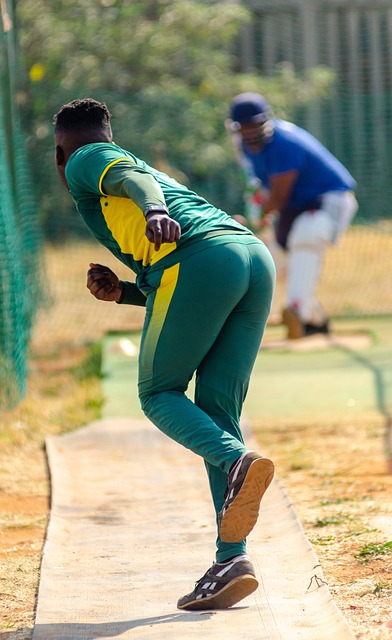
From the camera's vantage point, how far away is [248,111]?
887cm

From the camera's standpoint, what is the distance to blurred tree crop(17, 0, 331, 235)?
1382cm

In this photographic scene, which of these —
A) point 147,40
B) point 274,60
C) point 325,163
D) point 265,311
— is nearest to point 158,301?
point 265,311

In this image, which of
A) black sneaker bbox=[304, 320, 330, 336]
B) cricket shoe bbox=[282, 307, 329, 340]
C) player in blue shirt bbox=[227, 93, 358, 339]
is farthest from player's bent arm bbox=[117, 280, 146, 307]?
black sneaker bbox=[304, 320, 330, 336]

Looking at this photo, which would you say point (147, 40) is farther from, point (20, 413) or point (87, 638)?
point (87, 638)

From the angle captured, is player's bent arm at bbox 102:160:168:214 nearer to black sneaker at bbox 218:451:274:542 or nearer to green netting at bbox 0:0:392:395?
black sneaker at bbox 218:451:274:542

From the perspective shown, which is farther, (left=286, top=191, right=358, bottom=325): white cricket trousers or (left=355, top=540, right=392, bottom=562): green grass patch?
(left=286, top=191, right=358, bottom=325): white cricket trousers

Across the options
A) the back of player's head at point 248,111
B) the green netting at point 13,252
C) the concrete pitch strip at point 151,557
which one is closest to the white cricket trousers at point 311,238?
the back of player's head at point 248,111

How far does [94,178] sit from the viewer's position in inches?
142

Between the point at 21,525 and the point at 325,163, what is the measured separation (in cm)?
527

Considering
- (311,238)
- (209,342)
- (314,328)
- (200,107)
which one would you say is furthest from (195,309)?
(200,107)

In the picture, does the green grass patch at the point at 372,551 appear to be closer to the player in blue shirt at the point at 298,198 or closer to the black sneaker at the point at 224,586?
the black sneaker at the point at 224,586

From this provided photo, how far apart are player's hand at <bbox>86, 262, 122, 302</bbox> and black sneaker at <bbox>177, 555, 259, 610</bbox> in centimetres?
96

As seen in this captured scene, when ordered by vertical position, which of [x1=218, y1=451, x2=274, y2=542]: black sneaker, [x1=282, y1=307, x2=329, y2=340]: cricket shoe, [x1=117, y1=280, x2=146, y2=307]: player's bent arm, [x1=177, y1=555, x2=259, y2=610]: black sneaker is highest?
[x1=117, y1=280, x2=146, y2=307]: player's bent arm

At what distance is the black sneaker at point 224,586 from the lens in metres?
3.61
